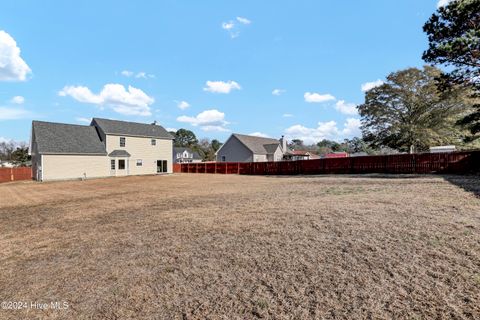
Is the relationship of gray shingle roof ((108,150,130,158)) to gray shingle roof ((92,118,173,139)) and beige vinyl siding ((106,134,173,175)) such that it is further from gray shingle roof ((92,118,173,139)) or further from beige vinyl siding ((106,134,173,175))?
gray shingle roof ((92,118,173,139))

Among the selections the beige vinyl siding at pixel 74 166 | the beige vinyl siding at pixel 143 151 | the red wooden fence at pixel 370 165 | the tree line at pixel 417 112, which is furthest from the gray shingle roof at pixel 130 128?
the tree line at pixel 417 112

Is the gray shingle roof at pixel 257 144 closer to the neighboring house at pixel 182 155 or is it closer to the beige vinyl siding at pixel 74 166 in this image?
the beige vinyl siding at pixel 74 166

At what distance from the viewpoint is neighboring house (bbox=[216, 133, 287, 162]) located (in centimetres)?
4053

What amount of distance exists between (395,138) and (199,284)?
2643 cm

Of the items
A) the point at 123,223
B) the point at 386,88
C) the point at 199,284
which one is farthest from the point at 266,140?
the point at 199,284

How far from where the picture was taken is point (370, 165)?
77.9 ft

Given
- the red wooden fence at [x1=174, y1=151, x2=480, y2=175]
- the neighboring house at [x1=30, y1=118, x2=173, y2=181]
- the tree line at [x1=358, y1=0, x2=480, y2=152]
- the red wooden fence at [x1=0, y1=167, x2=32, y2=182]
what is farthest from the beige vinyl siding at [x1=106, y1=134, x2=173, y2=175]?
the tree line at [x1=358, y1=0, x2=480, y2=152]

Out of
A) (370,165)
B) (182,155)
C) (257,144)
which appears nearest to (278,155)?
(257,144)

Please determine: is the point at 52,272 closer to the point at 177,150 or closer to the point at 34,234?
the point at 34,234

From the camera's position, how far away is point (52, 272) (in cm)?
386

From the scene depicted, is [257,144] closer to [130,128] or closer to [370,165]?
[130,128]

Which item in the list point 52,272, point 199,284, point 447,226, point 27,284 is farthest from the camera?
point 447,226

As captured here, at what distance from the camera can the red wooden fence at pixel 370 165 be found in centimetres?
1895

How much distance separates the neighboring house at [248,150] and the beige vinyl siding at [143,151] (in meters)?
9.99
